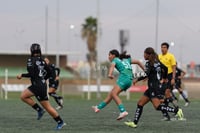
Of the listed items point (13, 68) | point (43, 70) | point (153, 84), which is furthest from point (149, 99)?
point (13, 68)

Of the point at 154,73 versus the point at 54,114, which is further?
the point at 154,73

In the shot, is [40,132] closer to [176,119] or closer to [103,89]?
[176,119]

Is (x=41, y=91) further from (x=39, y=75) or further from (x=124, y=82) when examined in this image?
(x=124, y=82)

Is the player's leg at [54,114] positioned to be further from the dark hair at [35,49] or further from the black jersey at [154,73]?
Answer: the black jersey at [154,73]

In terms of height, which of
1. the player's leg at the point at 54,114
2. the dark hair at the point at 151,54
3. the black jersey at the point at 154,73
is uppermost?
the dark hair at the point at 151,54

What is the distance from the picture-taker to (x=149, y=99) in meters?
13.2

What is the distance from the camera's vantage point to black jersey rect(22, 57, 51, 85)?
41.2ft

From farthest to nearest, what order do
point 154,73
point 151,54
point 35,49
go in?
point 154,73 → point 151,54 → point 35,49

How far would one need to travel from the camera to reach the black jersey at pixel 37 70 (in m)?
12.5

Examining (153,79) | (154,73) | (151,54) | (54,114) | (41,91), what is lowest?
(54,114)

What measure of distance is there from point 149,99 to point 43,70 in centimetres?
248

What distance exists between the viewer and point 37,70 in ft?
41.4

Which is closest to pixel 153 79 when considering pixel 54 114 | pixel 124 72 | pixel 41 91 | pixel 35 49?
pixel 124 72

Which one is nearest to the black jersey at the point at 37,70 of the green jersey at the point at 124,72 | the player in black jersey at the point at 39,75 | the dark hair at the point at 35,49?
the player in black jersey at the point at 39,75
